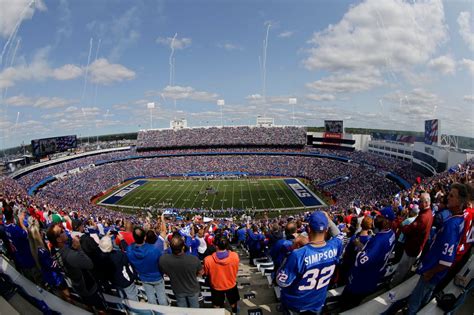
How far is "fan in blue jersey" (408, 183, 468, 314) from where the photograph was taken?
121 inches

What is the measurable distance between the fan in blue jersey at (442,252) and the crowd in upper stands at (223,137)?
6862 centimetres

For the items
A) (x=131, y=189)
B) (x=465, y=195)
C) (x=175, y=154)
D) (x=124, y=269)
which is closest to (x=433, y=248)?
(x=465, y=195)

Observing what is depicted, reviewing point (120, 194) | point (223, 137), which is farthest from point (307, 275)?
point (223, 137)

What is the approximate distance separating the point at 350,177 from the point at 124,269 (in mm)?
46139

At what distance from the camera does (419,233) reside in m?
4.31

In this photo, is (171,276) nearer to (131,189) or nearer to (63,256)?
(63,256)

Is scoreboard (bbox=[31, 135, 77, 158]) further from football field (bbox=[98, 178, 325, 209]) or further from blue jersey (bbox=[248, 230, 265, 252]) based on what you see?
blue jersey (bbox=[248, 230, 265, 252])

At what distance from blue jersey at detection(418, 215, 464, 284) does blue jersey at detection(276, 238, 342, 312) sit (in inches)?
42.7

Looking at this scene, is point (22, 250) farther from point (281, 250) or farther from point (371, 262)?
point (371, 262)

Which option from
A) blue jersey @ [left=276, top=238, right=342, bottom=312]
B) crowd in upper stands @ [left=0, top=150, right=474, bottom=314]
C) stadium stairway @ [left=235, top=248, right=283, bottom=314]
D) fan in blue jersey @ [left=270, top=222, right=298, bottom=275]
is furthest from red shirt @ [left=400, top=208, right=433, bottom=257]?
stadium stairway @ [left=235, top=248, right=283, bottom=314]

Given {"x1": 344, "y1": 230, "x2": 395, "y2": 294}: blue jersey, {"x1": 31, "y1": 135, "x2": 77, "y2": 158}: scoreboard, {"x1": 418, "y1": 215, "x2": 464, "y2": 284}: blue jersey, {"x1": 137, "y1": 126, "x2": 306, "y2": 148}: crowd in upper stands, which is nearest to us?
{"x1": 418, "y1": 215, "x2": 464, "y2": 284}: blue jersey

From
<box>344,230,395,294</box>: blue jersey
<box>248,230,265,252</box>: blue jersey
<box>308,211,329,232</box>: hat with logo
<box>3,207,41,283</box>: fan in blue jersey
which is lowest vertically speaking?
<box>248,230,265,252</box>: blue jersey

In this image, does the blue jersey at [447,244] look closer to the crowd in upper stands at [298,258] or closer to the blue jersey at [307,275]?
the crowd in upper stands at [298,258]

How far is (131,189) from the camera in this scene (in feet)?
159
